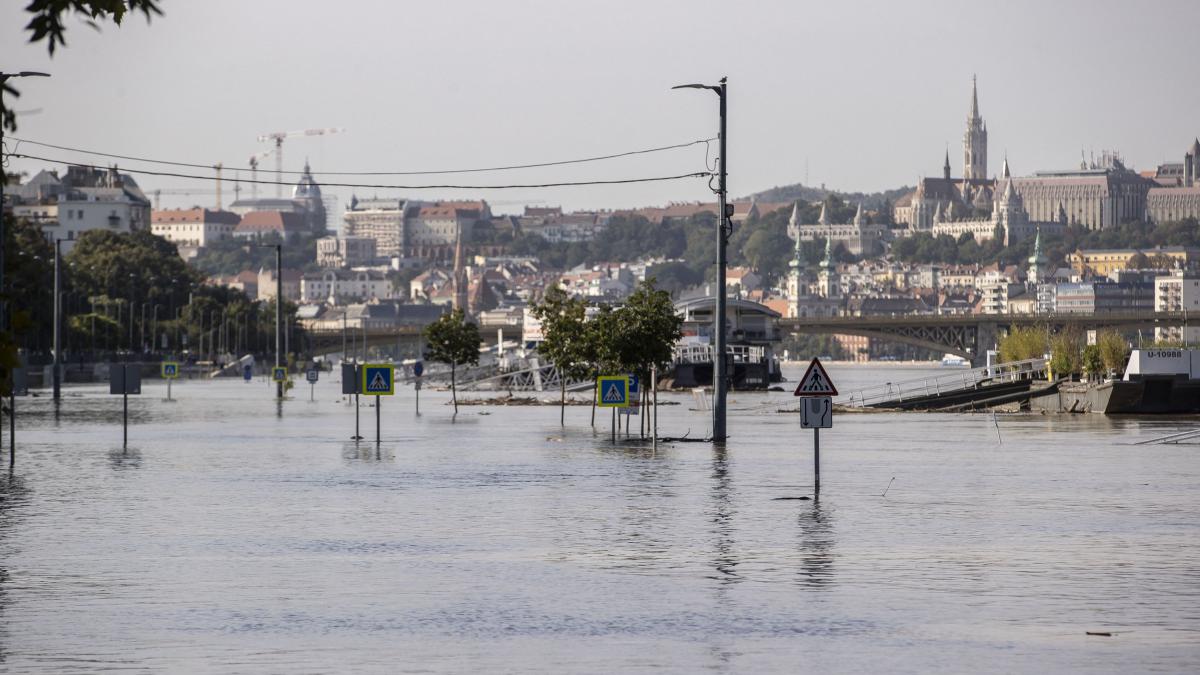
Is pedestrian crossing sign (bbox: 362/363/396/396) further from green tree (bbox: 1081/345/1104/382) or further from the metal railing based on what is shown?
the metal railing

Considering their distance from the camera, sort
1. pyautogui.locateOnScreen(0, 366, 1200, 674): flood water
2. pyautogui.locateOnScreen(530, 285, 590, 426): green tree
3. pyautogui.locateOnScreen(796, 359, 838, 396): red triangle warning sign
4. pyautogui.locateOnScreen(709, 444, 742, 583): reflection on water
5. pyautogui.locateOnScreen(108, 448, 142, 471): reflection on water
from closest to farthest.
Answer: pyautogui.locateOnScreen(0, 366, 1200, 674): flood water → pyautogui.locateOnScreen(709, 444, 742, 583): reflection on water → pyautogui.locateOnScreen(796, 359, 838, 396): red triangle warning sign → pyautogui.locateOnScreen(108, 448, 142, 471): reflection on water → pyautogui.locateOnScreen(530, 285, 590, 426): green tree

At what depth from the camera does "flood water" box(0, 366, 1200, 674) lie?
15.2 metres

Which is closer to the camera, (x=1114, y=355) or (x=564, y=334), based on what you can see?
(x=564, y=334)

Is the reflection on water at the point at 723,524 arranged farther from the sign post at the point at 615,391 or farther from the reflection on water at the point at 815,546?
the sign post at the point at 615,391

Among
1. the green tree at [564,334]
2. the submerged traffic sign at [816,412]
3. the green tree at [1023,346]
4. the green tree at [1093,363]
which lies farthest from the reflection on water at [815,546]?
the green tree at [1023,346]

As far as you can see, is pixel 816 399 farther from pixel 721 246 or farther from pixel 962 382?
pixel 962 382

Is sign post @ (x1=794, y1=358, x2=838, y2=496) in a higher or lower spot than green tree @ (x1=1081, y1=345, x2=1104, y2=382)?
lower

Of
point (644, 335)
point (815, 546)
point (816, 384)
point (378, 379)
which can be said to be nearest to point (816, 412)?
point (816, 384)

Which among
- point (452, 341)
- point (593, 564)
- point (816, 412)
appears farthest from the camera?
point (452, 341)

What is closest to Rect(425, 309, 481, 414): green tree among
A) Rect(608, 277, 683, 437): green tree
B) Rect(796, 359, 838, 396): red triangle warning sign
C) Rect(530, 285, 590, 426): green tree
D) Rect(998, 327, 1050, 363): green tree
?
Rect(530, 285, 590, 426): green tree

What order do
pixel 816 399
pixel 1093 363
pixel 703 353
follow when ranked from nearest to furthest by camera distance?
pixel 816 399 < pixel 1093 363 < pixel 703 353

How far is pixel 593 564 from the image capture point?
21.3 m

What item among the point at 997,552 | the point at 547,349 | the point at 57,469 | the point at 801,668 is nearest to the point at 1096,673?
the point at 801,668

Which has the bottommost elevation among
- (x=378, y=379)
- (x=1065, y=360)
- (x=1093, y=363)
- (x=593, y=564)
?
(x=593, y=564)
